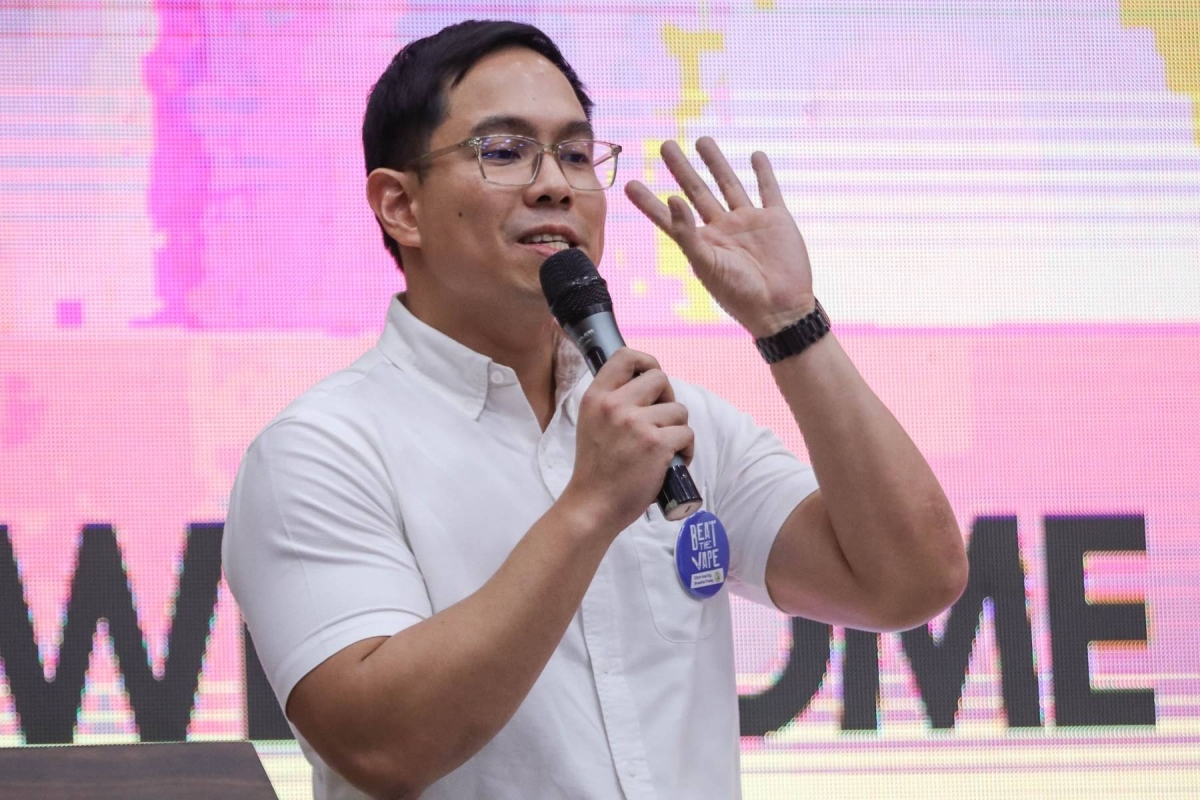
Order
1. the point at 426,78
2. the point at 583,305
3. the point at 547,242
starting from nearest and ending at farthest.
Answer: the point at 583,305 → the point at 547,242 → the point at 426,78

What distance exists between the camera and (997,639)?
266cm

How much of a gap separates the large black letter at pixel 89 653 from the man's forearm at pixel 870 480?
147 cm

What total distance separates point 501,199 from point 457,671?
597mm

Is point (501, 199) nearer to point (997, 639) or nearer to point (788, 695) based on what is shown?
point (788, 695)

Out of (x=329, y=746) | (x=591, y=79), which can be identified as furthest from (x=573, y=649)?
(x=591, y=79)

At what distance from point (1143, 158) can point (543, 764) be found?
203 centimetres

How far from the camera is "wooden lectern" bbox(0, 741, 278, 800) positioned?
3.62 ft

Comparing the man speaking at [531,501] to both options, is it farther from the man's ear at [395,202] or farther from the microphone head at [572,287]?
the microphone head at [572,287]

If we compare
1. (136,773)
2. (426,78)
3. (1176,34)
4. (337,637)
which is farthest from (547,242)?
(1176,34)

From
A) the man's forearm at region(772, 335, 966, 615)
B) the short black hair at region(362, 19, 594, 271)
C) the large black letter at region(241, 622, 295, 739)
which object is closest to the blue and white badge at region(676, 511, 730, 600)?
the man's forearm at region(772, 335, 966, 615)

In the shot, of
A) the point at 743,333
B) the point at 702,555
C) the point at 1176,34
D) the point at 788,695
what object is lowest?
the point at 788,695

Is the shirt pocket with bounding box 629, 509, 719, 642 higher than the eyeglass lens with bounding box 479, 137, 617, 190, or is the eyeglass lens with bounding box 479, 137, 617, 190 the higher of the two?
the eyeglass lens with bounding box 479, 137, 617, 190

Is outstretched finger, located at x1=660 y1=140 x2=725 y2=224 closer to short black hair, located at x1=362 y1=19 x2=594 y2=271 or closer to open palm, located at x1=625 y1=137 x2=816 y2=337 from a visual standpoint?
open palm, located at x1=625 y1=137 x2=816 y2=337

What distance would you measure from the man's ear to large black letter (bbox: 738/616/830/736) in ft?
4.21
